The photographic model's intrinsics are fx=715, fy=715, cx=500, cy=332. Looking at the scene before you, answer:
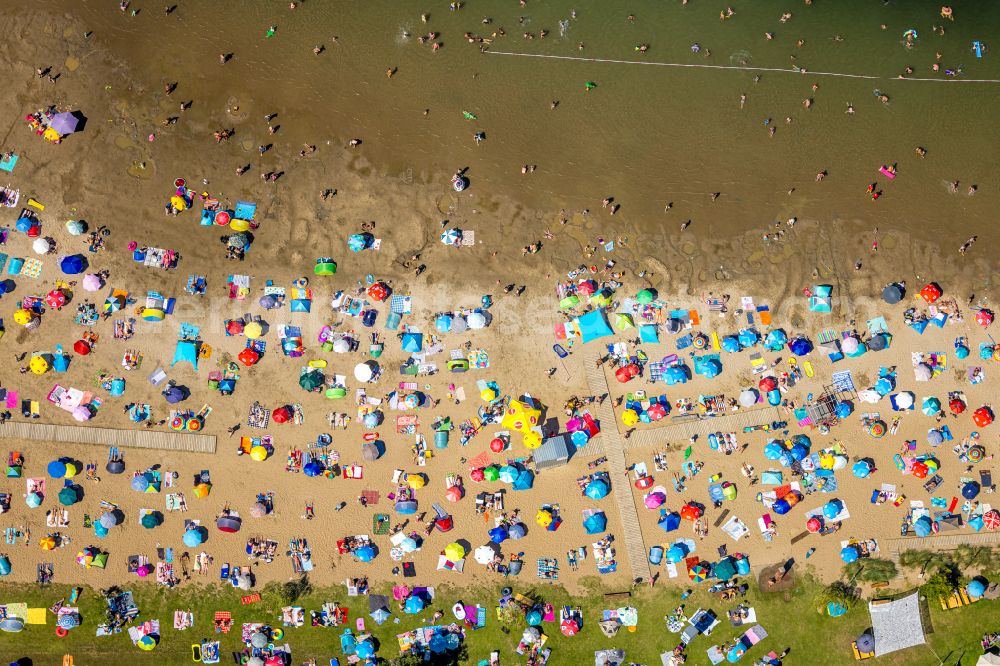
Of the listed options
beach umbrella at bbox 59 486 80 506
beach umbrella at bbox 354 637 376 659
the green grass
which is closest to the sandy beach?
beach umbrella at bbox 59 486 80 506

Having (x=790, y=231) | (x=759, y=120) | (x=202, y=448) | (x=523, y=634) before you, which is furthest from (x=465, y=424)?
(x=759, y=120)

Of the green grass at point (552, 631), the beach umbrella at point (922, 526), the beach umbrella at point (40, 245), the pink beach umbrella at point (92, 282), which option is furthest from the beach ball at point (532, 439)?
the beach umbrella at point (40, 245)

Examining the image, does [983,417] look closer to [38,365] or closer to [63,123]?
[38,365]

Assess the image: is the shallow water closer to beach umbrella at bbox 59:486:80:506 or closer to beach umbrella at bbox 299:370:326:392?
beach umbrella at bbox 299:370:326:392

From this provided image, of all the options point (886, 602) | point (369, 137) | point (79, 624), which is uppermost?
point (369, 137)

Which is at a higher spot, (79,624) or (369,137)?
(369,137)

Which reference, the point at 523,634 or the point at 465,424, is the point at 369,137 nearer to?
the point at 465,424
